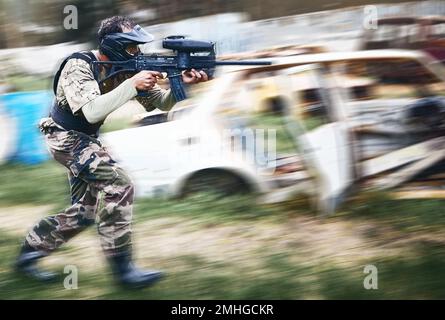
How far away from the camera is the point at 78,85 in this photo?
320 cm

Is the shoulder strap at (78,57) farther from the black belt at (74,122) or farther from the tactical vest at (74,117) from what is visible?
the black belt at (74,122)

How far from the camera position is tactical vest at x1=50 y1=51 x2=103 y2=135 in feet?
10.6

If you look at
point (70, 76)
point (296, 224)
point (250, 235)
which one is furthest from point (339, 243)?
point (70, 76)

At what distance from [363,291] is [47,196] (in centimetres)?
172

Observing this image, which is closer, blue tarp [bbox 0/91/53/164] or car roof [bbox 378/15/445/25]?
car roof [bbox 378/15/445/25]

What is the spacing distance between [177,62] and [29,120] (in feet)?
2.78

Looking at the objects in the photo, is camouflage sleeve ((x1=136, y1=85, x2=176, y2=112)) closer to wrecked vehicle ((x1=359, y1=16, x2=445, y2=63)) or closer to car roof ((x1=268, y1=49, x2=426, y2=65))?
car roof ((x1=268, y1=49, x2=426, y2=65))

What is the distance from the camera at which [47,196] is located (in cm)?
332

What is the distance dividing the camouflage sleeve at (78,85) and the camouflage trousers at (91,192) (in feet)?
0.57

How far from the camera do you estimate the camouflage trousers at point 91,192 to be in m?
3.24

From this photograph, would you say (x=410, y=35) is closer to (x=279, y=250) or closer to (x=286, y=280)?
(x=279, y=250)
